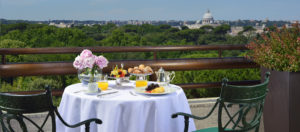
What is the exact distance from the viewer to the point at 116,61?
3332 mm

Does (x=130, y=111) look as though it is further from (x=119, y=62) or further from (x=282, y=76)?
(x=119, y=62)

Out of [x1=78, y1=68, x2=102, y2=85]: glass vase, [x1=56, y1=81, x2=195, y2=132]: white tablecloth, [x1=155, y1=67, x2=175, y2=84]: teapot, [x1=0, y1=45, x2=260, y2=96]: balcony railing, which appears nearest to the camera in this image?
[x1=56, y1=81, x2=195, y2=132]: white tablecloth

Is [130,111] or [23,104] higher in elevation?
[23,104]

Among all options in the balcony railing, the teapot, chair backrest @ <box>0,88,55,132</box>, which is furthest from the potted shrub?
chair backrest @ <box>0,88,55,132</box>

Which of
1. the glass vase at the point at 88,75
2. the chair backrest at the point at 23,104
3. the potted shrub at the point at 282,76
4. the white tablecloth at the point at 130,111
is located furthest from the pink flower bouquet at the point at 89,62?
the potted shrub at the point at 282,76

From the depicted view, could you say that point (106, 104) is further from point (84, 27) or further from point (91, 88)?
point (84, 27)

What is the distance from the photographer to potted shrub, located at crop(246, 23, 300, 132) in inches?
99.2

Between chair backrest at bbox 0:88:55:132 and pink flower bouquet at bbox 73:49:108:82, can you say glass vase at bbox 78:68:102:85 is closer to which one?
pink flower bouquet at bbox 73:49:108:82

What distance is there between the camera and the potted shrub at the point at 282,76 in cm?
252

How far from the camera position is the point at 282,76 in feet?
8.47

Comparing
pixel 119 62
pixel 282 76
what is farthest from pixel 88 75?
pixel 282 76

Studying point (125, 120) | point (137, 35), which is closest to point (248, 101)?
point (125, 120)

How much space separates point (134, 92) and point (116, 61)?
1.36 m

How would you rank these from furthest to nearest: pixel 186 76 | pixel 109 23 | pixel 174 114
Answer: pixel 109 23 → pixel 186 76 → pixel 174 114
